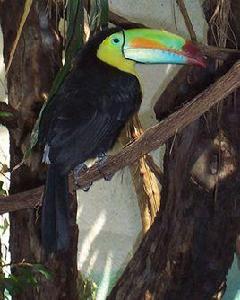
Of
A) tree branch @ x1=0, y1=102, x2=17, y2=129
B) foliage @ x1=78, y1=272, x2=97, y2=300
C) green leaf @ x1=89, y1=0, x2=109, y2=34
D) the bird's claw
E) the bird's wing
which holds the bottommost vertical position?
foliage @ x1=78, y1=272, x2=97, y2=300

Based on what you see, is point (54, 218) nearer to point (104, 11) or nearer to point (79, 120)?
point (79, 120)

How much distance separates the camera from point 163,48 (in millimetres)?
1184

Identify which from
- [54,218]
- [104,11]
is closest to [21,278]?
[54,218]

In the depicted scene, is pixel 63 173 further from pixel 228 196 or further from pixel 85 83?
pixel 228 196

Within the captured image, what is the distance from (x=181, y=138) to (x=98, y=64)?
1.02ft

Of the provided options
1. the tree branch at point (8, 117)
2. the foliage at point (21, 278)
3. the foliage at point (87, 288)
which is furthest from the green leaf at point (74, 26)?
the foliage at point (87, 288)

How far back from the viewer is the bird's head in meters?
1.17

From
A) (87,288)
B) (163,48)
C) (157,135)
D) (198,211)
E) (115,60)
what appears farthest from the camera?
(87,288)

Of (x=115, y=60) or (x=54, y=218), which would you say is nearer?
(x=54, y=218)

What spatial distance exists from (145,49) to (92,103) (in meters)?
0.15

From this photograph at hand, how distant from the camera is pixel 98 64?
1308 mm

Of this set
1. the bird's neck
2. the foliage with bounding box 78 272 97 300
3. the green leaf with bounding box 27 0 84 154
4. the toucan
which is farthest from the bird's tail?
the foliage with bounding box 78 272 97 300

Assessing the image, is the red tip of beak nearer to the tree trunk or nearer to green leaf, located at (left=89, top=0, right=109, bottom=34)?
green leaf, located at (left=89, top=0, right=109, bottom=34)

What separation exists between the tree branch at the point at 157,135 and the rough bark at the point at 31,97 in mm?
332
